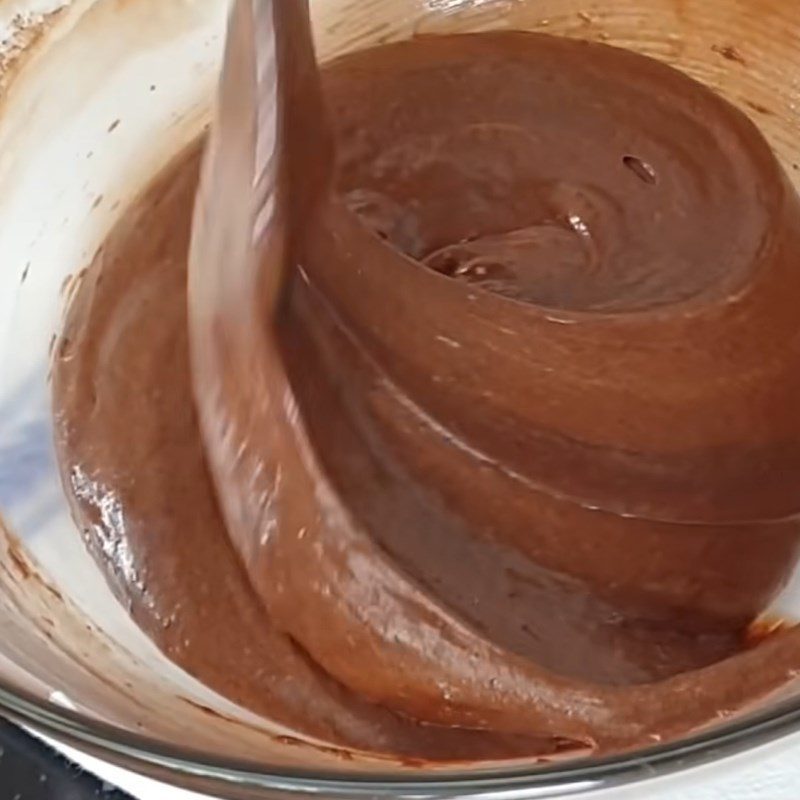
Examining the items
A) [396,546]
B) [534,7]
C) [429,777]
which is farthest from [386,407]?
[534,7]

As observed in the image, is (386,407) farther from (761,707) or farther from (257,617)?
(761,707)

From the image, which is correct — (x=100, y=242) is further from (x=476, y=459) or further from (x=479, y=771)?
(x=479, y=771)

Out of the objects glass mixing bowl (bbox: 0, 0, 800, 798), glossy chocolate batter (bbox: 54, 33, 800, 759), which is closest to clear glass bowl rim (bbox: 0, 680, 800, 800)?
glass mixing bowl (bbox: 0, 0, 800, 798)

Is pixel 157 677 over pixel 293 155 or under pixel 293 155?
under

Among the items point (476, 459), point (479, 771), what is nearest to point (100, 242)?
point (476, 459)

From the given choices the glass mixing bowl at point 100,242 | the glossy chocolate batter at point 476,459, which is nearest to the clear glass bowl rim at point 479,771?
the glass mixing bowl at point 100,242

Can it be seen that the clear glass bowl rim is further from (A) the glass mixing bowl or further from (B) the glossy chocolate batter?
(B) the glossy chocolate batter
